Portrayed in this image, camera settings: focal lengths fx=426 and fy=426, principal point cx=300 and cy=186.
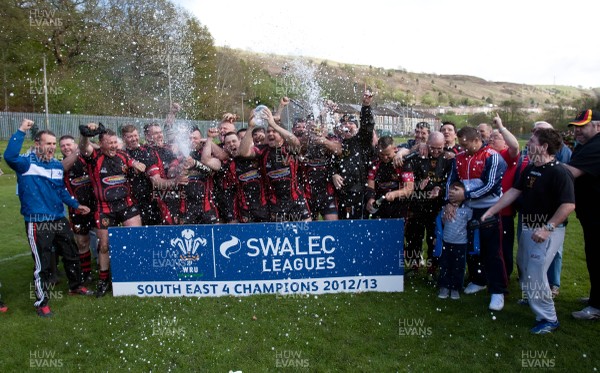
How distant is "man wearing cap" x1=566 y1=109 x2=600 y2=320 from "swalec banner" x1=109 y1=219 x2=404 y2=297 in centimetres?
207

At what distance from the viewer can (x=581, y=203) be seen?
497cm

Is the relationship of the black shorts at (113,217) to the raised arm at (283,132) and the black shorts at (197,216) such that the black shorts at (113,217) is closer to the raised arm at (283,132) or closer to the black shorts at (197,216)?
the black shorts at (197,216)

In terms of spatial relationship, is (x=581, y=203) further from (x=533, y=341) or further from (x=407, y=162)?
(x=407, y=162)

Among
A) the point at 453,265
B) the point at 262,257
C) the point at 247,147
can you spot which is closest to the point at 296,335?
the point at 262,257

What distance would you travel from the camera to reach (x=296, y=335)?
4.60m

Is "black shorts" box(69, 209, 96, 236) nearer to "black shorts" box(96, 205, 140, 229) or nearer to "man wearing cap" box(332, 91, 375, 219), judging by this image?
"black shorts" box(96, 205, 140, 229)

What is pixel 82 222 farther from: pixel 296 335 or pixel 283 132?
pixel 296 335

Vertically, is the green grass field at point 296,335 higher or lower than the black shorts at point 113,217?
lower

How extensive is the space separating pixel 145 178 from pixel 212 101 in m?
29.8

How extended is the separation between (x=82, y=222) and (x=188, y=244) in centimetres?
195

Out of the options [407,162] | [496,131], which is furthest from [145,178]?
[496,131]

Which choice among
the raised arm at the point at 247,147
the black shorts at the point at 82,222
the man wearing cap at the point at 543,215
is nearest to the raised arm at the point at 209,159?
the raised arm at the point at 247,147

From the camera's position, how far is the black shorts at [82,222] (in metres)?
6.38

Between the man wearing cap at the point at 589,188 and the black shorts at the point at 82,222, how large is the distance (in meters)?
6.41
